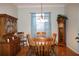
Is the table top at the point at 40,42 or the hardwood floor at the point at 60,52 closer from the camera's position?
the hardwood floor at the point at 60,52

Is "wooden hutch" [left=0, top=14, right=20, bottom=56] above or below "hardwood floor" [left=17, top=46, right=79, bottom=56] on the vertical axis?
above

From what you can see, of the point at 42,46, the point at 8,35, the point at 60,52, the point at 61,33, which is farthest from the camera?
the point at 42,46

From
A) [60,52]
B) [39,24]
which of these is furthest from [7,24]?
[60,52]

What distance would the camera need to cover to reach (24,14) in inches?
153

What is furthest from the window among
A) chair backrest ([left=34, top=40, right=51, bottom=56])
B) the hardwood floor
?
chair backrest ([left=34, top=40, right=51, bottom=56])

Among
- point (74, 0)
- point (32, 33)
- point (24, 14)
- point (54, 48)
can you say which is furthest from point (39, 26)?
point (74, 0)

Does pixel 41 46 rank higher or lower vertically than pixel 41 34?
lower

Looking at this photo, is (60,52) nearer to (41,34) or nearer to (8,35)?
(41,34)

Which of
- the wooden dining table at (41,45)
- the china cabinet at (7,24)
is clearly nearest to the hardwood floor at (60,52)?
the wooden dining table at (41,45)

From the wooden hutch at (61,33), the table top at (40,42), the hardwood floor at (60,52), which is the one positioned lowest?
the hardwood floor at (60,52)

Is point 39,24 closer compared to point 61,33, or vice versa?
point 39,24

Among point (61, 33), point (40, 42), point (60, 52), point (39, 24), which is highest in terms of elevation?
point (39, 24)

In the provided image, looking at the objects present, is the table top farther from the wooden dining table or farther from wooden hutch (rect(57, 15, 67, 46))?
wooden hutch (rect(57, 15, 67, 46))

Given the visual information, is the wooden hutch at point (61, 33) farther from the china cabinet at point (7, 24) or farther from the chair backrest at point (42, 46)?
the china cabinet at point (7, 24)
